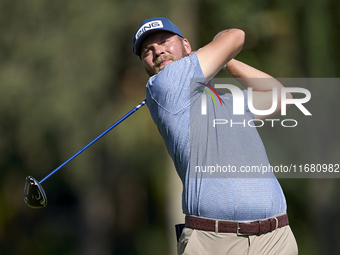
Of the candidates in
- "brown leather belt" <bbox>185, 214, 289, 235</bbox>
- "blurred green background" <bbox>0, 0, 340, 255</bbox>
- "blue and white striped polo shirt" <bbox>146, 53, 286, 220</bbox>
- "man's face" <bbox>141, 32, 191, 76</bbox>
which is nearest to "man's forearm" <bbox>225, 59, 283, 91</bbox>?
"man's face" <bbox>141, 32, 191, 76</bbox>

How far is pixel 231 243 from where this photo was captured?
2.96 meters

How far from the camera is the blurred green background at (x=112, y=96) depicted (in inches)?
350

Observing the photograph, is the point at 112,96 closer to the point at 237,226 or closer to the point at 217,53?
the point at 217,53

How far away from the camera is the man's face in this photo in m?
3.36

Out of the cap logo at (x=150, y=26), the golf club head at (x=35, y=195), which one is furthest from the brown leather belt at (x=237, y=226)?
the golf club head at (x=35, y=195)

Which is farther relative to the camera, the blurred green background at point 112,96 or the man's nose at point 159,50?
the blurred green background at point 112,96

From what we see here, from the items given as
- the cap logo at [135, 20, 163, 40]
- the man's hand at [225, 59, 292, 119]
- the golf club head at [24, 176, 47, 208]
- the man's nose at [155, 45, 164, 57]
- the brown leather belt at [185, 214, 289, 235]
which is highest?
the cap logo at [135, 20, 163, 40]

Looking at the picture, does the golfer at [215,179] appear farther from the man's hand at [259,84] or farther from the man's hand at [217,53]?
the man's hand at [259,84]

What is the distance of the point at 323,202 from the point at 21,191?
15.8ft

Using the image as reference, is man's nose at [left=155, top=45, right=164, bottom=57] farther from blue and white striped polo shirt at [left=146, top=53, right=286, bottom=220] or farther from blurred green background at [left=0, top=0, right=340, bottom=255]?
blurred green background at [left=0, top=0, right=340, bottom=255]

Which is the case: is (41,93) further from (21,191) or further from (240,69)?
(240,69)

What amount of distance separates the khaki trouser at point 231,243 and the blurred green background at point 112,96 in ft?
19.0

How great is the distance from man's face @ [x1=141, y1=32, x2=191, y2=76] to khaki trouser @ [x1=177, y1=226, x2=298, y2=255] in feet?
2.94

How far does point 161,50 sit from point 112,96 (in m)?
6.20
